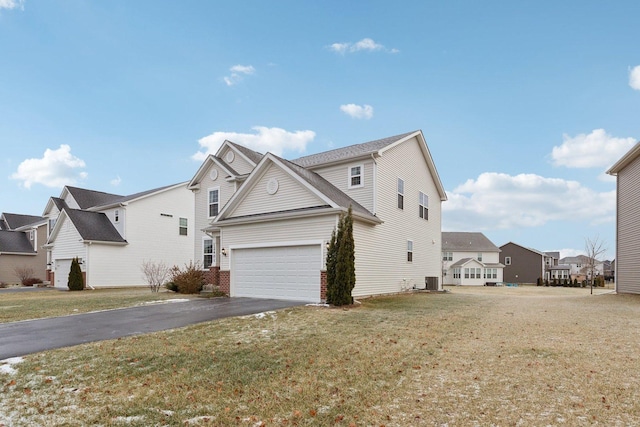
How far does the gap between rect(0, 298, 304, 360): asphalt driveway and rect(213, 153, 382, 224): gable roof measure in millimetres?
4060

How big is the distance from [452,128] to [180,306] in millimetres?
14935

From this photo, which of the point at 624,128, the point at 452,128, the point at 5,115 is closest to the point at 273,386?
the point at 452,128

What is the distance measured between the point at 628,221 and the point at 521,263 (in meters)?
42.1

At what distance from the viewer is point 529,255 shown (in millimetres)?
58812

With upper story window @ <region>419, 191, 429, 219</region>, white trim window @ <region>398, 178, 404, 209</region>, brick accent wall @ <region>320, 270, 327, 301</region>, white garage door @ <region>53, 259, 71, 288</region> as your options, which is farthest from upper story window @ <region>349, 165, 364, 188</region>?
white garage door @ <region>53, 259, 71, 288</region>

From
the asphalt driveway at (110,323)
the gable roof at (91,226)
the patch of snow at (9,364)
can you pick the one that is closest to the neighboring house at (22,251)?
the gable roof at (91,226)

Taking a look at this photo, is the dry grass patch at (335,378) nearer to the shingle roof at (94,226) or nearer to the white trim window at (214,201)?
the white trim window at (214,201)

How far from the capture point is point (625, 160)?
19.8 m

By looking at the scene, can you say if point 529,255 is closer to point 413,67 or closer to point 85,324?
point 413,67

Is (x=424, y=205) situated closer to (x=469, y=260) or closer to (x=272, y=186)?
(x=272, y=186)

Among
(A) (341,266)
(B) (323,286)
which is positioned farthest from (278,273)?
(A) (341,266)

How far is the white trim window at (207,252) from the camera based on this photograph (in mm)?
23933

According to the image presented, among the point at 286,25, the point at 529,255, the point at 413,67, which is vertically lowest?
the point at 529,255

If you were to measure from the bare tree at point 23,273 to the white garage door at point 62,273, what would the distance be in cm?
760
